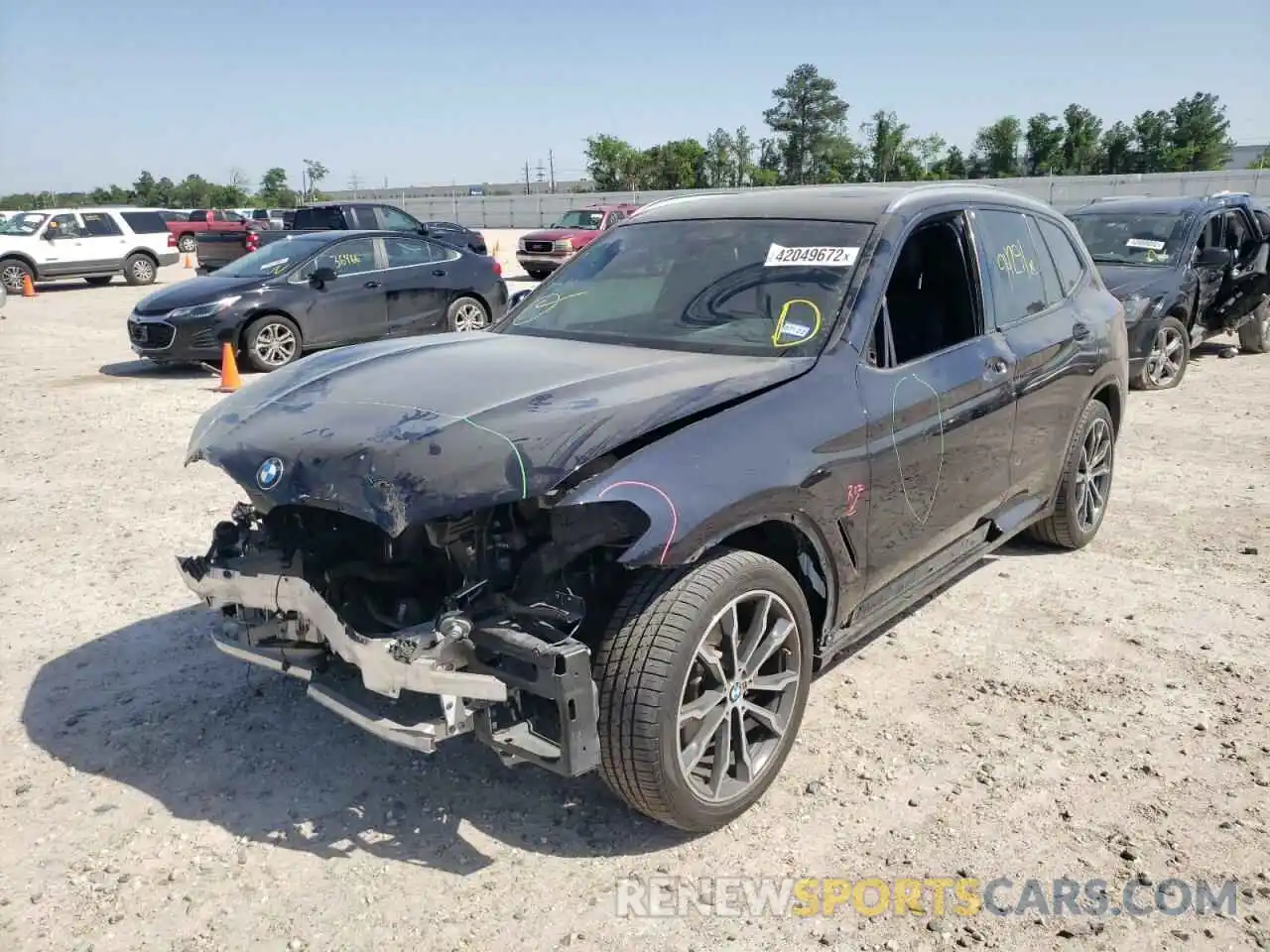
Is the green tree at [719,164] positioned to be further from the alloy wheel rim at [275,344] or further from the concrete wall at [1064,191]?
the alloy wheel rim at [275,344]

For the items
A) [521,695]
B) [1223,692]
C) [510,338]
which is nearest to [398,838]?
[521,695]

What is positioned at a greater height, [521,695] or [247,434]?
[247,434]

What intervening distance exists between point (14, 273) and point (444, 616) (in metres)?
23.6

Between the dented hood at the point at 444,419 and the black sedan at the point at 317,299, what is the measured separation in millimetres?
7062

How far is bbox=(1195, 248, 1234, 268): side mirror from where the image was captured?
9836 mm

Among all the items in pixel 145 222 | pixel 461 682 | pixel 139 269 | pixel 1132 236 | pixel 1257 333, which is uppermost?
pixel 145 222

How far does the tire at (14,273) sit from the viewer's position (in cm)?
2167

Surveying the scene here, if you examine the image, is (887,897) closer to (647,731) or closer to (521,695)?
(647,731)

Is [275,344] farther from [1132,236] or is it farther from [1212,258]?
[1212,258]

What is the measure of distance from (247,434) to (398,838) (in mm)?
1368

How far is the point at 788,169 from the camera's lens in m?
93.8

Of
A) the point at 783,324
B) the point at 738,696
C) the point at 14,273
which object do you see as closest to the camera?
the point at 738,696

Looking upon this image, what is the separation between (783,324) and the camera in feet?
11.9

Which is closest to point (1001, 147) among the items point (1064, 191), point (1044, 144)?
point (1044, 144)
